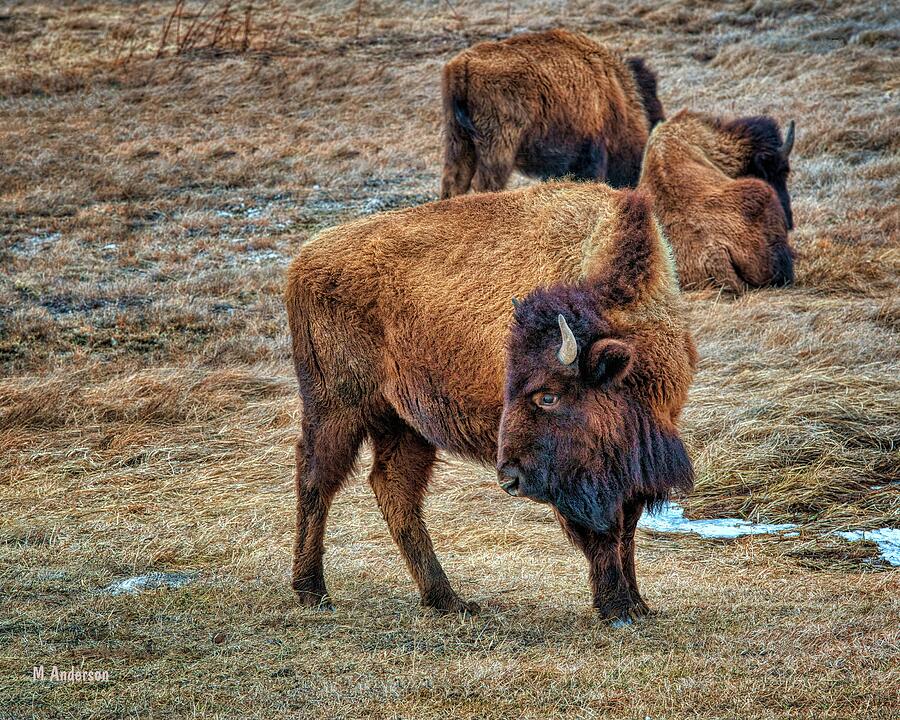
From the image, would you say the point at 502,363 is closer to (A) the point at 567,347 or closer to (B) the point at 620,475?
(A) the point at 567,347

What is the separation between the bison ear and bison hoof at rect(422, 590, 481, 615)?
1.36 meters

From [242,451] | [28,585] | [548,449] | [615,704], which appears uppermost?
[548,449]

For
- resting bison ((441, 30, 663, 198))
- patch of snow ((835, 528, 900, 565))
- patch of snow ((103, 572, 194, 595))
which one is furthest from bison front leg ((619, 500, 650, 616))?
resting bison ((441, 30, 663, 198))

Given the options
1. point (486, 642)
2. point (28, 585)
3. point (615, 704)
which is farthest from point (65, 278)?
point (615, 704)

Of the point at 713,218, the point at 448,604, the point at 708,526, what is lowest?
the point at 708,526

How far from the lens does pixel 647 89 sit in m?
11.9

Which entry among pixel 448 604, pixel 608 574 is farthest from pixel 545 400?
pixel 448 604

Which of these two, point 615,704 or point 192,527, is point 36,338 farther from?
point 615,704

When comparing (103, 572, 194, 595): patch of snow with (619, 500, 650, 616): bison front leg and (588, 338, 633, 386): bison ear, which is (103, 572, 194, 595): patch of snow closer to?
(619, 500, 650, 616): bison front leg

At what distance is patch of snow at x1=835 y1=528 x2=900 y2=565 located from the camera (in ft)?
18.6

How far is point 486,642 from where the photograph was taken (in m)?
4.59

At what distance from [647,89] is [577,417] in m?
8.34

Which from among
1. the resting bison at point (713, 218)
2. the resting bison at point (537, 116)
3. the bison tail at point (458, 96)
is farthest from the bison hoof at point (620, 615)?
the bison tail at point (458, 96)

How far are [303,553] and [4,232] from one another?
8541 millimetres
